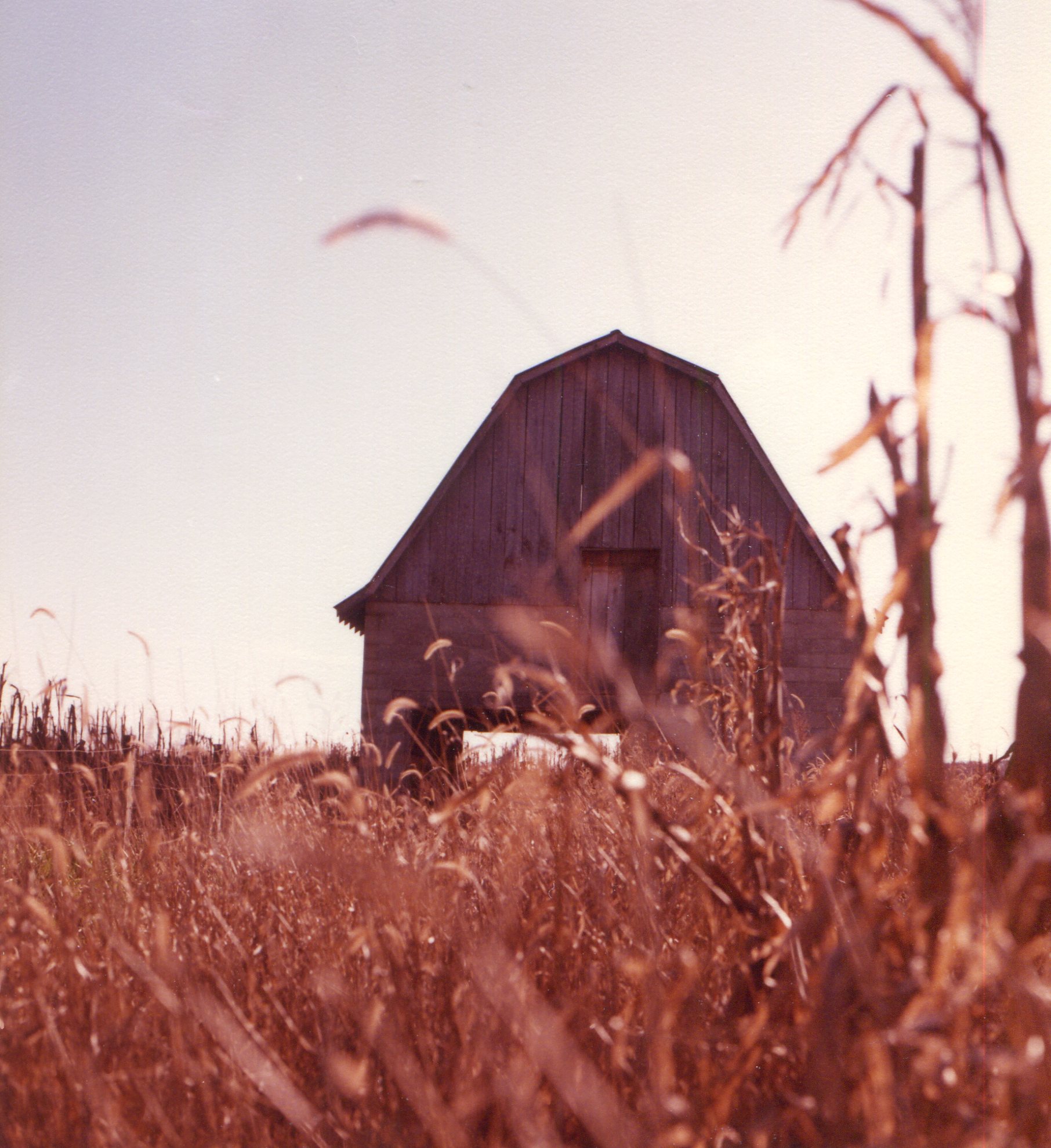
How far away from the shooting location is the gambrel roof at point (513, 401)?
1105 centimetres

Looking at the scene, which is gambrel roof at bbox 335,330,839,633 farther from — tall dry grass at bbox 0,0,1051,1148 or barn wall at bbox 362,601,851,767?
tall dry grass at bbox 0,0,1051,1148

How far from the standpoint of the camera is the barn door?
11.0m

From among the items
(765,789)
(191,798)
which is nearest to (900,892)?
(765,789)

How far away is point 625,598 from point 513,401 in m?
2.86

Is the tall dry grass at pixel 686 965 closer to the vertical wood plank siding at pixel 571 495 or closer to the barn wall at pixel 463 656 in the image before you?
the barn wall at pixel 463 656

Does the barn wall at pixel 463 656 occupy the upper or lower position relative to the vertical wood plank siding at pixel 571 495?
lower

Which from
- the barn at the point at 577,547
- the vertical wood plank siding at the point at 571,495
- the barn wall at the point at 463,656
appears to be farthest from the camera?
the vertical wood plank siding at the point at 571,495

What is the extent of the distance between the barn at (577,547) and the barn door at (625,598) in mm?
16

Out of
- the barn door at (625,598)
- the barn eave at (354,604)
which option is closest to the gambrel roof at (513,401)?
the barn eave at (354,604)

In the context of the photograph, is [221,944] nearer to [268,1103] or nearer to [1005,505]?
[268,1103]

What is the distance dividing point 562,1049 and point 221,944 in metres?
1.06

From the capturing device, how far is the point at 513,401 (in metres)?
11.5


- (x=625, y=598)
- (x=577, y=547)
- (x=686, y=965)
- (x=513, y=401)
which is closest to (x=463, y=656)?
(x=577, y=547)

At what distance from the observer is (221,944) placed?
2.13m
